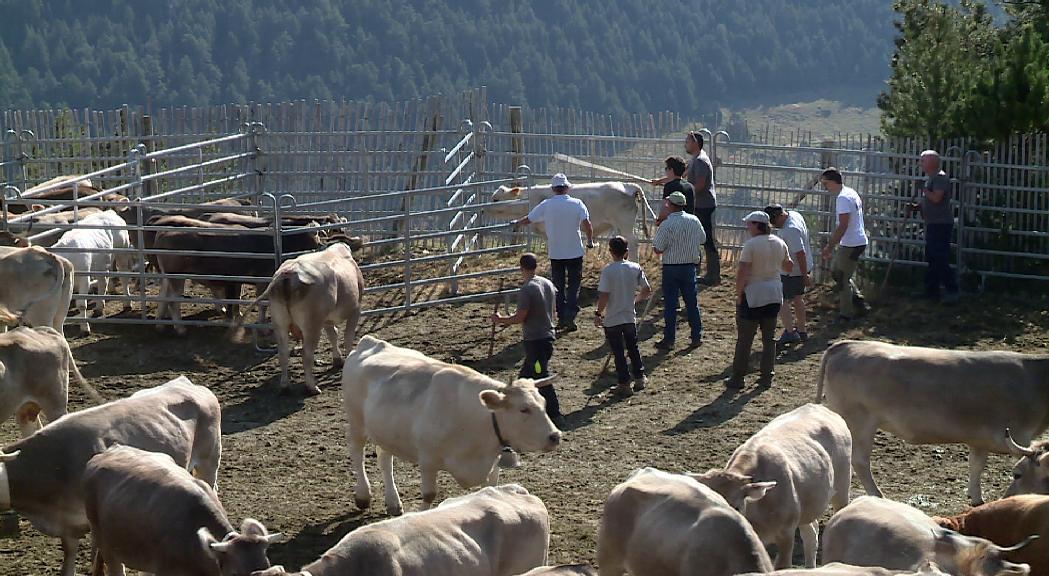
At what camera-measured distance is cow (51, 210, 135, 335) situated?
1472 centimetres

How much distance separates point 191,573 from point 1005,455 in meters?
6.51

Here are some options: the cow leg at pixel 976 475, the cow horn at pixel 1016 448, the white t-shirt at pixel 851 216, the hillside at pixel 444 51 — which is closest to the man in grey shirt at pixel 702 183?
the white t-shirt at pixel 851 216

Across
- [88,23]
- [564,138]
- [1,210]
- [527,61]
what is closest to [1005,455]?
[564,138]

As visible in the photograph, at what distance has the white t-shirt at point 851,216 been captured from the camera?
47.5 feet

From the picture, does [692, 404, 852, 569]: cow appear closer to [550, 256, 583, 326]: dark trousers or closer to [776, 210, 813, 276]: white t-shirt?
[776, 210, 813, 276]: white t-shirt

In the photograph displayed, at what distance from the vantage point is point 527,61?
286 feet

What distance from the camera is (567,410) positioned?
1200 centimetres

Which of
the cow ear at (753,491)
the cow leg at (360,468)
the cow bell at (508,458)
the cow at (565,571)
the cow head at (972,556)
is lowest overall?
the cow leg at (360,468)

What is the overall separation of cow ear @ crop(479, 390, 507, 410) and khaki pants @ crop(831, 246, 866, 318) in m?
6.96

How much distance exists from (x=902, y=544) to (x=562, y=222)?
8.05 metres

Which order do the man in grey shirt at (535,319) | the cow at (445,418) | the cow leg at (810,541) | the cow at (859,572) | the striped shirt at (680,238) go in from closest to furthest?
the cow at (859,572), the cow leg at (810,541), the cow at (445,418), the man in grey shirt at (535,319), the striped shirt at (680,238)

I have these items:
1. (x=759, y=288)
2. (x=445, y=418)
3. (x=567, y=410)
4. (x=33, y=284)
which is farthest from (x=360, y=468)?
(x=33, y=284)

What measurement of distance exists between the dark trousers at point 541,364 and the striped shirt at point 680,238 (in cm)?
247

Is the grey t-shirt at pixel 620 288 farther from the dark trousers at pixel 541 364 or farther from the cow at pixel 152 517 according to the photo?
the cow at pixel 152 517
